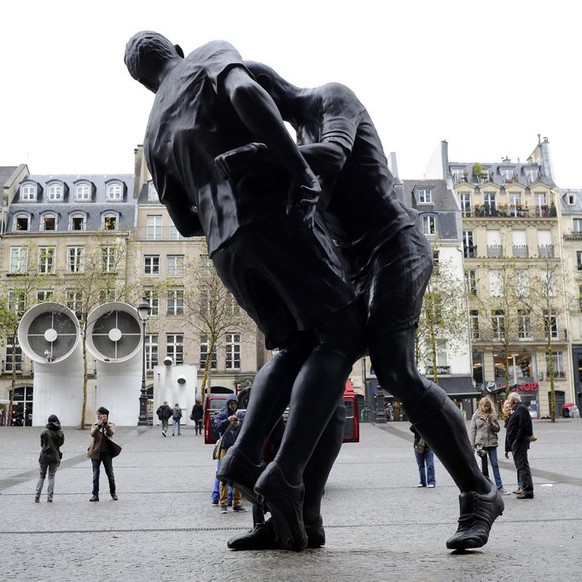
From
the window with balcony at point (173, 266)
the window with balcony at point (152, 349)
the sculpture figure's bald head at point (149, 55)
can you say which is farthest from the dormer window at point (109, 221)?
the sculpture figure's bald head at point (149, 55)

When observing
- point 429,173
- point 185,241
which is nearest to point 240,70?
point 185,241

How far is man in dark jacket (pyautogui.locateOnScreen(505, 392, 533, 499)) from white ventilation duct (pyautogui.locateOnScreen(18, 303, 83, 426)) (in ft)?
92.0

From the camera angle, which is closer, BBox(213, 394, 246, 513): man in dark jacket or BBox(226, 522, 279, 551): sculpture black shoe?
BBox(226, 522, 279, 551): sculpture black shoe

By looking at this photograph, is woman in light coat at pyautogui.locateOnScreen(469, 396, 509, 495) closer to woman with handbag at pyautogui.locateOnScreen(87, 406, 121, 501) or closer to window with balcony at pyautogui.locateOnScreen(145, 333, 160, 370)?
woman with handbag at pyautogui.locateOnScreen(87, 406, 121, 501)

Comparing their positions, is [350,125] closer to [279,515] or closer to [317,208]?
[317,208]

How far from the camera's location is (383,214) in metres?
3.61

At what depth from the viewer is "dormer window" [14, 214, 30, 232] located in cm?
6047

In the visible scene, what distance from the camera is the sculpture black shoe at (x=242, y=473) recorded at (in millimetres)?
3342

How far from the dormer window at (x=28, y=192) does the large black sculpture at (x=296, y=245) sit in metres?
62.1

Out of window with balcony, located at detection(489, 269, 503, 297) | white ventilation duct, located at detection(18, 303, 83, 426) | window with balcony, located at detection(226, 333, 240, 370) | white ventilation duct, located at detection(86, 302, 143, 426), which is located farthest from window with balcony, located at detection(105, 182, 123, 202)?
window with balcony, located at detection(489, 269, 503, 297)

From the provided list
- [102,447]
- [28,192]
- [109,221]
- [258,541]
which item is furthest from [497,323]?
[258,541]

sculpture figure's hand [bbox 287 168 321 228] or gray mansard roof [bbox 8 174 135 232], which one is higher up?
gray mansard roof [bbox 8 174 135 232]

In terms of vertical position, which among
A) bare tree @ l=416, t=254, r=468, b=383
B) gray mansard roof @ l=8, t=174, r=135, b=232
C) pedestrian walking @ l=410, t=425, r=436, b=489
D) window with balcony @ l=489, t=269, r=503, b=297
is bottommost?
pedestrian walking @ l=410, t=425, r=436, b=489

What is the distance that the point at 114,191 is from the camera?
62688 millimetres
